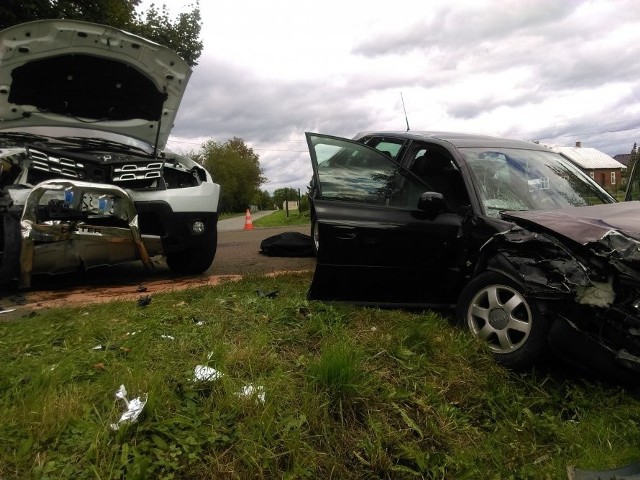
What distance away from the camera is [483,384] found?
110 inches

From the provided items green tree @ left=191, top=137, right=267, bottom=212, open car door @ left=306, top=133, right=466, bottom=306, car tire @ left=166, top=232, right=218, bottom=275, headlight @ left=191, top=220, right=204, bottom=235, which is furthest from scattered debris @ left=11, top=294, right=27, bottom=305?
green tree @ left=191, top=137, right=267, bottom=212

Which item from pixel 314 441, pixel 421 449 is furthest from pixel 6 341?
pixel 421 449

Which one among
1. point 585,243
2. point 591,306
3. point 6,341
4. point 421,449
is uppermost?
point 585,243

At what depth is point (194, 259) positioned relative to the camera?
5.59m

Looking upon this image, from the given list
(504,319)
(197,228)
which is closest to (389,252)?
(504,319)

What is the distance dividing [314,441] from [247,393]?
1.24ft

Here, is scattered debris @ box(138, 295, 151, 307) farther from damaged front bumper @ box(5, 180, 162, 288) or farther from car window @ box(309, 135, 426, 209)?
car window @ box(309, 135, 426, 209)

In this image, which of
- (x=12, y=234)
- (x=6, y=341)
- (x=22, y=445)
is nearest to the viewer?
(x=22, y=445)

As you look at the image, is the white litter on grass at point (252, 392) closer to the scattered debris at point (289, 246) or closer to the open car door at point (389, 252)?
the open car door at point (389, 252)

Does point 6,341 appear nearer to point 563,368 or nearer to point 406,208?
point 406,208

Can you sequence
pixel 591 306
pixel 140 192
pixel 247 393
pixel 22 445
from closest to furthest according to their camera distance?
pixel 22 445, pixel 247 393, pixel 591 306, pixel 140 192

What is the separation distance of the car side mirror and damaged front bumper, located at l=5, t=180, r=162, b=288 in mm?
2588

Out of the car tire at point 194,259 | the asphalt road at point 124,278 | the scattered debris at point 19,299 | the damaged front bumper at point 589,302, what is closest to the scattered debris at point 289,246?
the asphalt road at point 124,278

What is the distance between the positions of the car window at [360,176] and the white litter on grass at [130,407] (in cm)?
217
